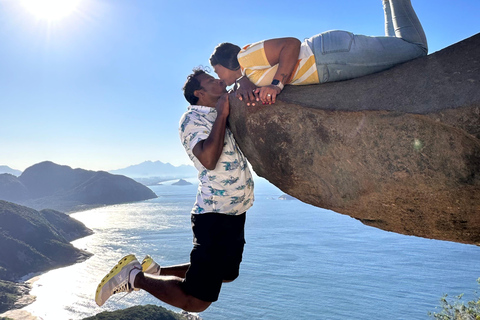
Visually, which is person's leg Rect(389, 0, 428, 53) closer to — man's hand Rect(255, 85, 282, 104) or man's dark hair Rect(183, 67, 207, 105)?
man's hand Rect(255, 85, 282, 104)

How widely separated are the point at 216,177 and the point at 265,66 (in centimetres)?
102

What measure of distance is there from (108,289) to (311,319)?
4209 cm

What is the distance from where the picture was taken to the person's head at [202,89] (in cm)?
327

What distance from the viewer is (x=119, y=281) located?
128 inches

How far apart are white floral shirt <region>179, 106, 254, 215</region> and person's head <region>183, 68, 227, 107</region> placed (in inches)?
7.2

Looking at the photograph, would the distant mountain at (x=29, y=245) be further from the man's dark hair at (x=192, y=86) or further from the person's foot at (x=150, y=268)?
the man's dark hair at (x=192, y=86)

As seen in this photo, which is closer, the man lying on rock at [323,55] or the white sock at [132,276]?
the man lying on rock at [323,55]

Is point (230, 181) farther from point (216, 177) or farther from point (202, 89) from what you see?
point (202, 89)

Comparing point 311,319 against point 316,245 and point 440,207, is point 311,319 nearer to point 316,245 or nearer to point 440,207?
point 316,245

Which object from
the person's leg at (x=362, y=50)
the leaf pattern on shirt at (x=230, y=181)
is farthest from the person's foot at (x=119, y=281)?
the person's leg at (x=362, y=50)

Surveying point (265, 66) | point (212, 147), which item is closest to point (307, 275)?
point (265, 66)

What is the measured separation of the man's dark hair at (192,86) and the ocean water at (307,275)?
42.6 metres

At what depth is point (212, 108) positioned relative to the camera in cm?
325

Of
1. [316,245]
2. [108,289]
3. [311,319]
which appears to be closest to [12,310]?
[311,319]
